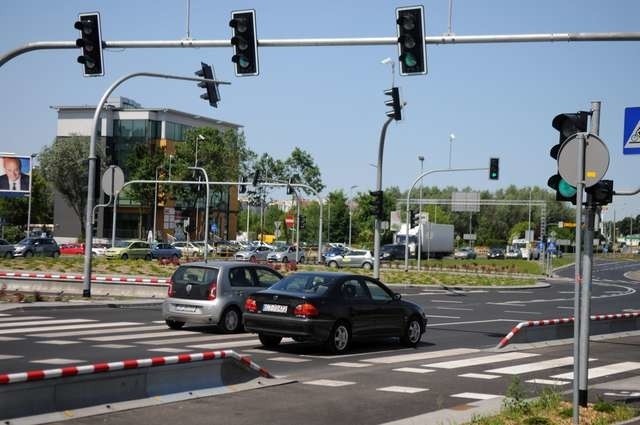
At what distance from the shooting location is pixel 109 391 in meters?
10.0

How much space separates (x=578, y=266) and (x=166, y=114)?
98.6m

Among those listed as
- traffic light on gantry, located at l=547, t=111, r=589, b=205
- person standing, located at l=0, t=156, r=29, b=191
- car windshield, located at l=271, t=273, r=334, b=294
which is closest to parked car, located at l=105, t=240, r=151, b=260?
person standing, located at l=0, t=156, r=29, b=191

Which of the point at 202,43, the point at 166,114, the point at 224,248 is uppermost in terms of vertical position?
the point at 166,114

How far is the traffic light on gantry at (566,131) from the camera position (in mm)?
10156

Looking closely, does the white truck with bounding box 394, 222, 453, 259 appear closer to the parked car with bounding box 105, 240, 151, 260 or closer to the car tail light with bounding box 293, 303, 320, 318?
the parked car with bounding box 105, 240, 151, 260

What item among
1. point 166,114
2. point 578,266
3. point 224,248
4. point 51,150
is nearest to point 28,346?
point 578,266

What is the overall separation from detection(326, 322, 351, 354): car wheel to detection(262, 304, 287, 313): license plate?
36.2 inches

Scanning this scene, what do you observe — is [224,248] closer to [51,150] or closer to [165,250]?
[165,250]

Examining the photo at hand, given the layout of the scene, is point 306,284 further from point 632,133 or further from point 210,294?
point 632,133

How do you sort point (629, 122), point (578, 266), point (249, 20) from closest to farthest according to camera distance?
1. point (578, 266)
2. point (629, 122)
3. point (249, 20)

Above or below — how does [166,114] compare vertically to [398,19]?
above

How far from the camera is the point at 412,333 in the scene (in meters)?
17.9

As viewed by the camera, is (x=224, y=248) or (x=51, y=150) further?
(x=51, y=150)

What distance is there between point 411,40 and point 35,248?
52.3m
